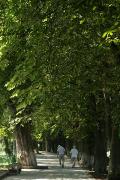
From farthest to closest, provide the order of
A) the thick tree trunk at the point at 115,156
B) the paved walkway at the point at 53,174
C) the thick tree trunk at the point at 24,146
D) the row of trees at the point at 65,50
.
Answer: the thick tree trunk at the point at 24,146, the paved walkway at the point at 53,174, the thick tree trunk at the point at 115,156, the row of trees at the point at 65,50

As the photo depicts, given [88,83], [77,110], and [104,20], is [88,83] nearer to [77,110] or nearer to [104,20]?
[77,110]

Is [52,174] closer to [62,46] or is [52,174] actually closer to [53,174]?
[53,174]

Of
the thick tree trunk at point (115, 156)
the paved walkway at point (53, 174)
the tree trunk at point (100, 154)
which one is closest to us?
the thick tree trunk at point (115, 156)

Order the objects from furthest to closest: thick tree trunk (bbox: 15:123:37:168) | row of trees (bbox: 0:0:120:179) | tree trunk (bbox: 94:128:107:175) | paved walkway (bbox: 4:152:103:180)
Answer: thick tree trunk (bbox: 15:123:37:168)
tree trunk (bbox: 94:128:107:175)
paved walkway (bbox: 4:152:103:180)
row of trees (bbox: 0:0:120:179)

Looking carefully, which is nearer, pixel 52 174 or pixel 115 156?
pixel 115 156

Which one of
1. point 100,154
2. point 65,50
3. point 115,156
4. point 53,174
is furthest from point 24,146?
point 65,50

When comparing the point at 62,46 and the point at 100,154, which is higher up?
the point at 62,46

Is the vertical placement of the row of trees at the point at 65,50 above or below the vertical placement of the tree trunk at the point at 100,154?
above

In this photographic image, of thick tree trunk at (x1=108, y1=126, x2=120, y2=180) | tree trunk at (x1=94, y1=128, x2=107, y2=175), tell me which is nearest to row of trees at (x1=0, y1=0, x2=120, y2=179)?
thick tree trunk at (x1=108, y1=126, x2=120, y2=180)

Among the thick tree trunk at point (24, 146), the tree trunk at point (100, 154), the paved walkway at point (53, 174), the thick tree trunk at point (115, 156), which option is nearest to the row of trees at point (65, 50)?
the thick tree trunk at point (115, 156)

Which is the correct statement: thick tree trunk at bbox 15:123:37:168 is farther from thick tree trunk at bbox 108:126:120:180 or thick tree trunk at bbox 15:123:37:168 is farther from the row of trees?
thick tree trunk at bbox 108:126:120:180

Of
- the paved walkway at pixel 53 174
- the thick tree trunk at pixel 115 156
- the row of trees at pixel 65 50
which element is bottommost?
the paved walkway at pixel 53 174

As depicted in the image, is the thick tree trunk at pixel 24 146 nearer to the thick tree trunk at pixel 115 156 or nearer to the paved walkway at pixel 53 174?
the paved walkway at pixel 53 174

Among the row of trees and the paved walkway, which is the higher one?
the row of trees
